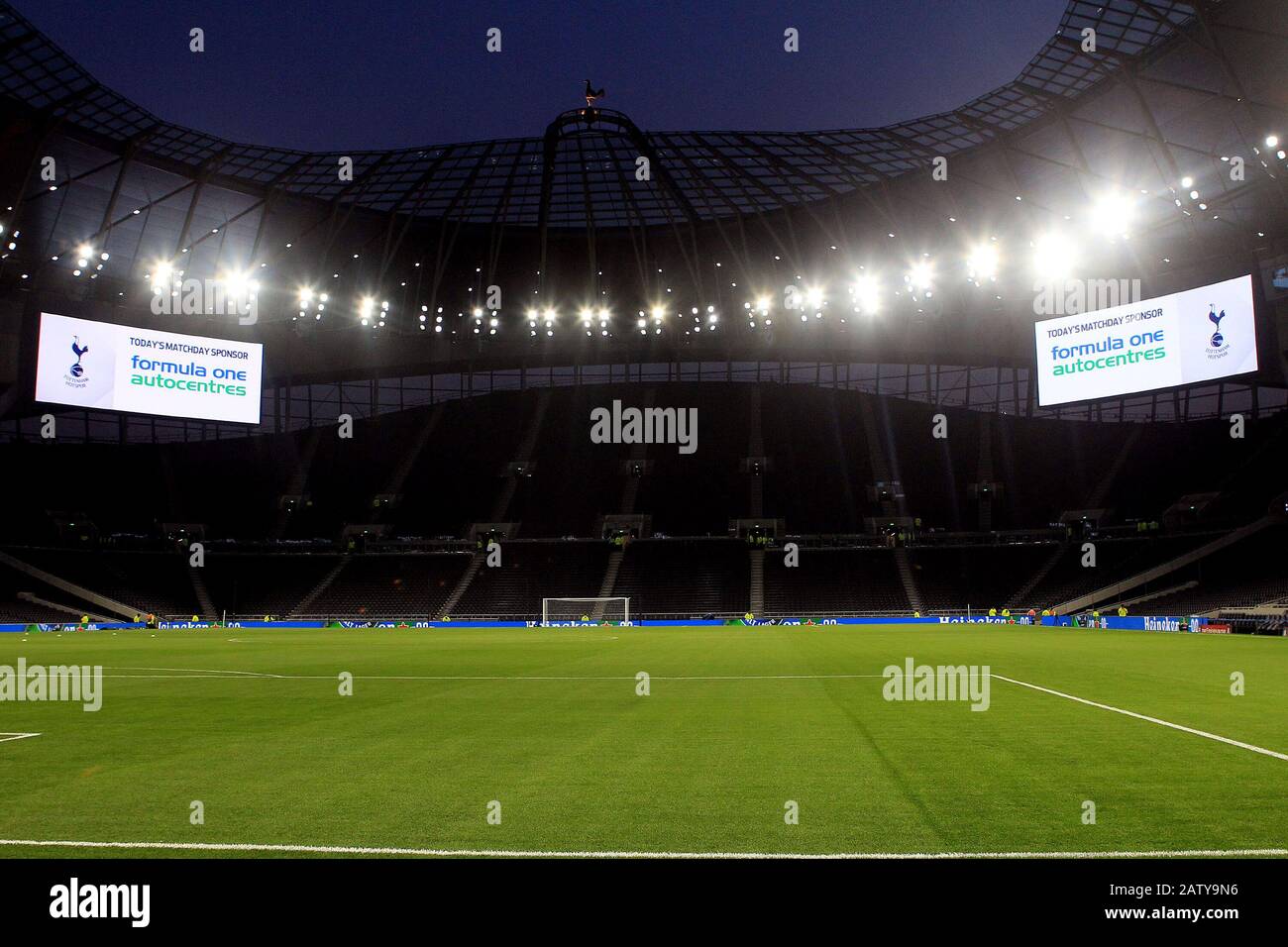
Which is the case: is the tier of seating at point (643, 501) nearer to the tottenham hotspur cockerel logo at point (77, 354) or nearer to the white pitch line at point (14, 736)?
the tottenham hotspur cockerel logo at point (77, 354)

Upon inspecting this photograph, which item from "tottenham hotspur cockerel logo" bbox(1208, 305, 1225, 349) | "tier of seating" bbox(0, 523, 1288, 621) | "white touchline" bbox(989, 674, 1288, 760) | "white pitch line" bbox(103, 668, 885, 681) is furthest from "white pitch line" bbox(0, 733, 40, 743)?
"tottenham hotspur cockerel logo" bbox(1208, 305, 1225, 349)

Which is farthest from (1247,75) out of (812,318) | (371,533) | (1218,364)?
(371,533)

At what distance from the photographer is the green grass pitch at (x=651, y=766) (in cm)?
623

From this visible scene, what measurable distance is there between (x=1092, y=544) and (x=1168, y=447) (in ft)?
50.3

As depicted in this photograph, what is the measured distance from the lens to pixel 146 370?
51.1 m

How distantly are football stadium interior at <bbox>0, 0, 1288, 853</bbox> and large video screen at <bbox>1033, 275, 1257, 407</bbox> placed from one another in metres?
0.26

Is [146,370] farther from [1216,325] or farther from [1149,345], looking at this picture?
[1216,325]

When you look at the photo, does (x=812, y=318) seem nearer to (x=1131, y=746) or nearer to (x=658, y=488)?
(x=658, y=488)

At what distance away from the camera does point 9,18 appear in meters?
39.2

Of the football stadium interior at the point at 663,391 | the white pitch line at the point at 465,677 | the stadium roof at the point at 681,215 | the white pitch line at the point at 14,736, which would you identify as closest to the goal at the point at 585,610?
the football stadium interior at the point at 663,391

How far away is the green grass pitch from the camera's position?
245 inches

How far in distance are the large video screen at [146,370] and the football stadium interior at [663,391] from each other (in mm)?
231

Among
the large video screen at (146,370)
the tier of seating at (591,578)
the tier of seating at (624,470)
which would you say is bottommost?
the tier of seating at (591,578)
